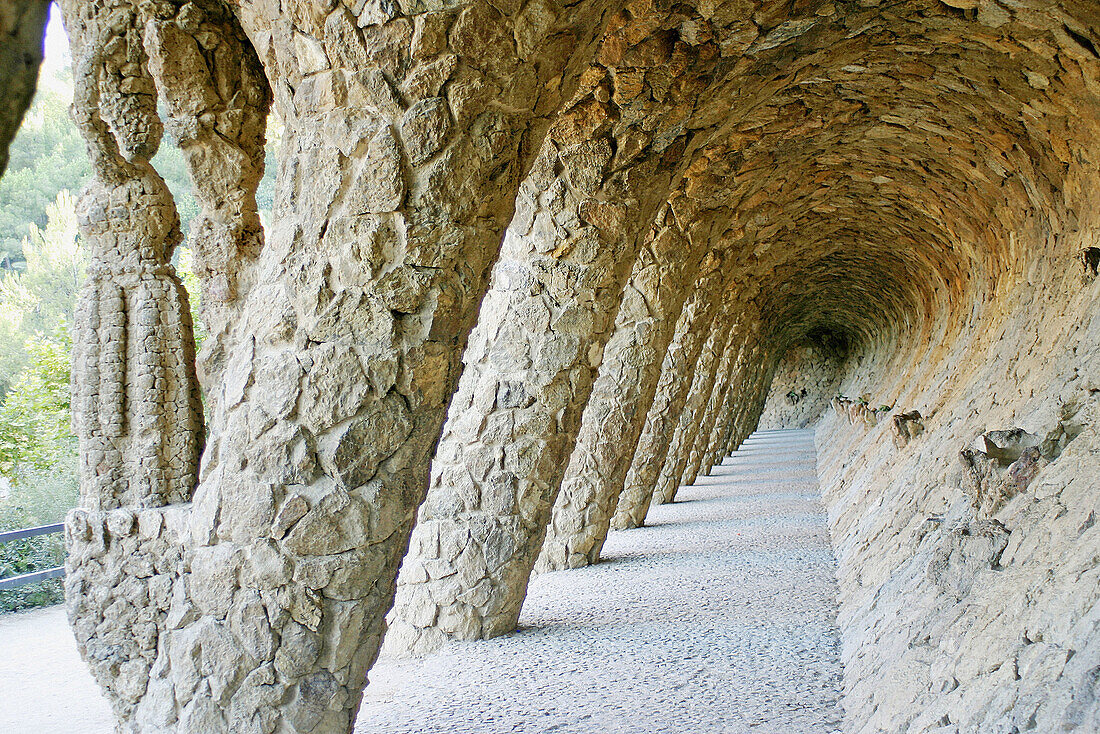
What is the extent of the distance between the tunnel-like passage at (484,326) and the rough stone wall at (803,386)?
22.0m

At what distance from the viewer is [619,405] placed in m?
7.25

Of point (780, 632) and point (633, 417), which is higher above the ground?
point (633, 417)

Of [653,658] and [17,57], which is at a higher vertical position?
[17,57]

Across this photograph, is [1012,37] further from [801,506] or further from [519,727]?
[801,506]

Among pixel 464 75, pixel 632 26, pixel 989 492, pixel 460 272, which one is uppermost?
pixel 632 26

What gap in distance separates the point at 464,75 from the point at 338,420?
3.76ft

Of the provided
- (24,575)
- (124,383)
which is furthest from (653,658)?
A: (24,575)

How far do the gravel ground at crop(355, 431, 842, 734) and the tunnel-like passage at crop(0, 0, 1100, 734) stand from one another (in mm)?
261

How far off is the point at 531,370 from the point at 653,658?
1.78 m

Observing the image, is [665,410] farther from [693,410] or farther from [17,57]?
[17,57]

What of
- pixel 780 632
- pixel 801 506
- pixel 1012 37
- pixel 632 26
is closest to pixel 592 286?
pixel 632 26

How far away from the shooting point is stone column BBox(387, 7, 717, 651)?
199 inches

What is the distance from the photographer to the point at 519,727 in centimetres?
361

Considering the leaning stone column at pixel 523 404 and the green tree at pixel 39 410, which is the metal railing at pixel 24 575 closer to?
the leaning stone column at pixel 523 404
